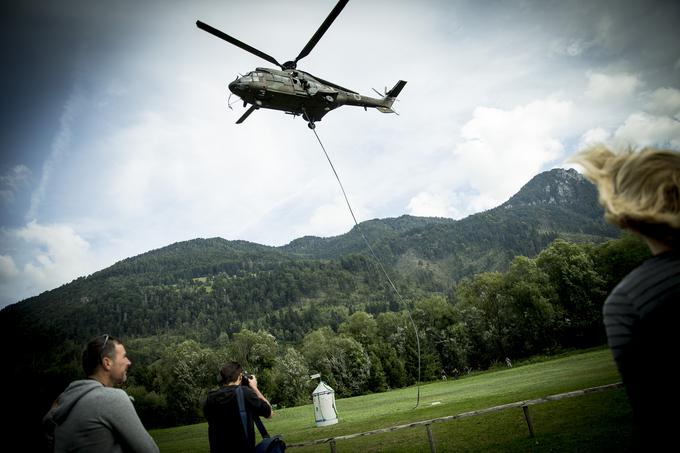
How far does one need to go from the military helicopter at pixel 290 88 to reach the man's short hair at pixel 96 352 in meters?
8.42

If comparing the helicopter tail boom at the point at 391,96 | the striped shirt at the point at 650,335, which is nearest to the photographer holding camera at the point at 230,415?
the striped shirt at the point at 650,335

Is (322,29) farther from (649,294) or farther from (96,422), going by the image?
(649,294)

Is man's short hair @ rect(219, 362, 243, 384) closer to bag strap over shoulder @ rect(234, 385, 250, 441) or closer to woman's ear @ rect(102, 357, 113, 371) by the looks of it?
bag strap over shoulder @ rect(234, 385, 250, 441)

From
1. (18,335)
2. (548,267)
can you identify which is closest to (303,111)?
(18,335)

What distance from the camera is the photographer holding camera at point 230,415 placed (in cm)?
453

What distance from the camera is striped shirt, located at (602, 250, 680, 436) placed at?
1.37 m

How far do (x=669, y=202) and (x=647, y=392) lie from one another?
797 mm

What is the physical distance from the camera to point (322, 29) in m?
10.1

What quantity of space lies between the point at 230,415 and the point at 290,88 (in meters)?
9.13

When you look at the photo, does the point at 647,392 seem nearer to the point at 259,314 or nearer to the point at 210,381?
the point at 210,381

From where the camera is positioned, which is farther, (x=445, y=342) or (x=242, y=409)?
(x=445, y=342)

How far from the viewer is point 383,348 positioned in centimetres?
6788

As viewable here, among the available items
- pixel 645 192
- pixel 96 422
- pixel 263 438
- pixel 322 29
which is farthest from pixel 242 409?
pixel 322 29

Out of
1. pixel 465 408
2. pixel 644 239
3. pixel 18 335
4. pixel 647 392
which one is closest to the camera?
pixel 647 392
